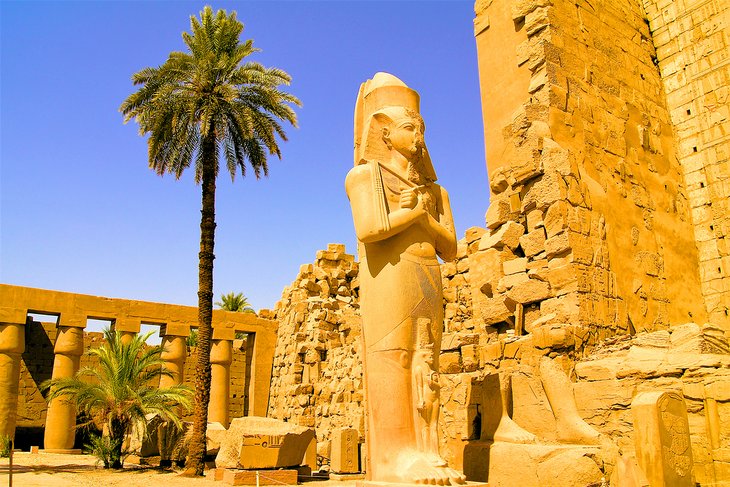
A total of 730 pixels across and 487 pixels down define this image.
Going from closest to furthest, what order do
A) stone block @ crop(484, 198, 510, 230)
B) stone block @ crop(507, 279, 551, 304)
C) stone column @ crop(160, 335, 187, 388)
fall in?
stone block @ crop(507, 279, 551, 304) → stone block @ crop(484, 198, 510, 230) → stone column @ crop(160, 335, 187, 388)

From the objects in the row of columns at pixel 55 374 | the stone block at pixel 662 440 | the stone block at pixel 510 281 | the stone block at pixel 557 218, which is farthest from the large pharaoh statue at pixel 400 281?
the row of columns at pixel 55 374

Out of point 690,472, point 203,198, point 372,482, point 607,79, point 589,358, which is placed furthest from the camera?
point 203,198

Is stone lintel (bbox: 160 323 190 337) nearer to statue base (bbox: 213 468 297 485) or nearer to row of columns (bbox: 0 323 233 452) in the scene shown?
row of columns (bbox: 0 323 233 452)

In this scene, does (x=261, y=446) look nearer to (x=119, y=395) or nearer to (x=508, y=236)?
(x=119, y=395)

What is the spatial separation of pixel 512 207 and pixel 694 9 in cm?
467

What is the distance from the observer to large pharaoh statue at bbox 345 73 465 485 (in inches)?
155

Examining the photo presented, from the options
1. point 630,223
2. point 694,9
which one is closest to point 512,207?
point 630,223

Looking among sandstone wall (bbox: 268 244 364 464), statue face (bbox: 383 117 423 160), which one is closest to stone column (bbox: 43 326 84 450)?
sandstone wall (bbox: 268 244 364 464)

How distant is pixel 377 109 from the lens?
184 inches

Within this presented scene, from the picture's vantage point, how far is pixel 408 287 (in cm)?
413

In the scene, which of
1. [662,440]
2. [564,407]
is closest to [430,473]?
[662,440]

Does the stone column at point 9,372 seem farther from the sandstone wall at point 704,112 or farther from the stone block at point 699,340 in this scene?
the sandstone wall at point 704,112

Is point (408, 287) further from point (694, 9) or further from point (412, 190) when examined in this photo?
point (694, 9)

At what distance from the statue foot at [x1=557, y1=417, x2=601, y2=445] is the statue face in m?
2.71
